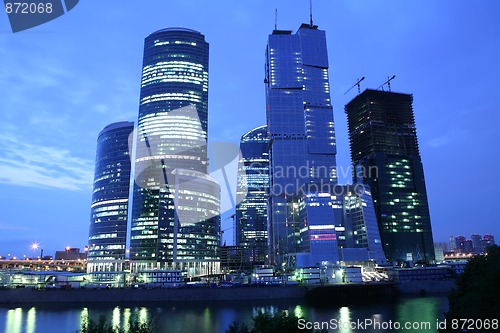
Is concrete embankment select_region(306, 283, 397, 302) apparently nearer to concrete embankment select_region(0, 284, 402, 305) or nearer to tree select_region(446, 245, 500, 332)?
concrete embankment select_region(0, 284, 402, 305)

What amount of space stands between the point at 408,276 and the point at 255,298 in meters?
77.4

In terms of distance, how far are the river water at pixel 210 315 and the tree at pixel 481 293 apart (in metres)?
31.0

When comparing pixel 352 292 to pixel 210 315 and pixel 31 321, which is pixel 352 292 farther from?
pixel 31 321

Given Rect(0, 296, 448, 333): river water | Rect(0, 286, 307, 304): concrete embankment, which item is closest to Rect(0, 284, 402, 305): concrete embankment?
Rect(0, 286, 307, 304): concrete embankment

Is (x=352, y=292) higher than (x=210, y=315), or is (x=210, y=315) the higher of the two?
(x=352, y=292)

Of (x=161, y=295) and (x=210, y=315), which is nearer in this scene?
(x=210, y=315)

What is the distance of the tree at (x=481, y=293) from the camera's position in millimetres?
37469

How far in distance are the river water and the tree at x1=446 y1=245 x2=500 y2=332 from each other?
31.0m

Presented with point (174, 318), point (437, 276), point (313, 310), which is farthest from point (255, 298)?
point (437, 276)

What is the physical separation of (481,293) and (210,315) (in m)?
79.1

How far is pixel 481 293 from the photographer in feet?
128

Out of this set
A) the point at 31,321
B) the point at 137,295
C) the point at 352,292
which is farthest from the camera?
the point at 352,292

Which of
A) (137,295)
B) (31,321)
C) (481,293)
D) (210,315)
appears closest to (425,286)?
(210,315)

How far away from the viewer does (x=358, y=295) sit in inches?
5901
